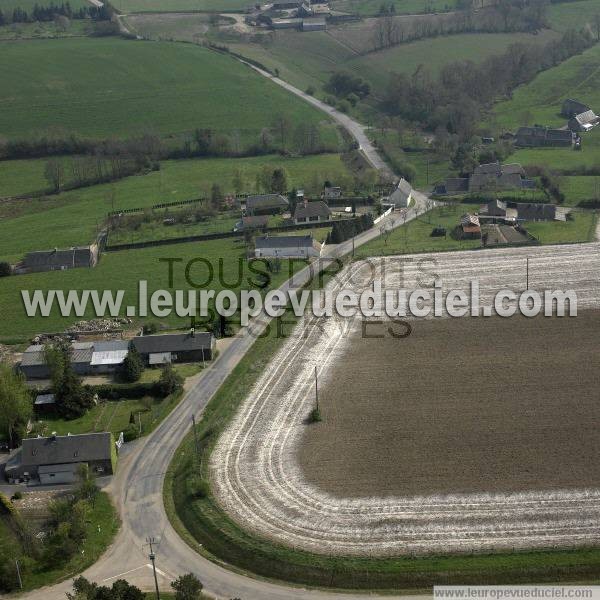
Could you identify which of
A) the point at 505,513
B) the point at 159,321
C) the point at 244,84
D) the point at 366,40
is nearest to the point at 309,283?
the point at 159,321

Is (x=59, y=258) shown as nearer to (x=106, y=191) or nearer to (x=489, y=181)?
(x=106, y=191)

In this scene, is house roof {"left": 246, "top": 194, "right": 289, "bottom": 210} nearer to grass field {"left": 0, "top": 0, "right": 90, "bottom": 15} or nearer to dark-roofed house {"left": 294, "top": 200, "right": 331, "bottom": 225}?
dark-roofed house {"left": 294, "top": 200, "right": 331, "bottom": 225}

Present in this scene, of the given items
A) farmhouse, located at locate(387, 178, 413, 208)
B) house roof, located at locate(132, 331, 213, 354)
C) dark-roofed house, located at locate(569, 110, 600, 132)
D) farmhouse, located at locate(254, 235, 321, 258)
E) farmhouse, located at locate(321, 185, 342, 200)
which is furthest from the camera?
dark-roofed house, located at locate(569, 110, 600, 132)

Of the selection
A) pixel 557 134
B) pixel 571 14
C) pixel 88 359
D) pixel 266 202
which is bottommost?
pixel 88 359

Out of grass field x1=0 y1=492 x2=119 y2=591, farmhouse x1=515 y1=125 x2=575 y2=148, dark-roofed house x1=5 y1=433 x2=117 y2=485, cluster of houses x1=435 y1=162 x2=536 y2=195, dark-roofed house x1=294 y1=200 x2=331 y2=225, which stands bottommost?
grass field x1=0 y1=492 x2=119 y2=591

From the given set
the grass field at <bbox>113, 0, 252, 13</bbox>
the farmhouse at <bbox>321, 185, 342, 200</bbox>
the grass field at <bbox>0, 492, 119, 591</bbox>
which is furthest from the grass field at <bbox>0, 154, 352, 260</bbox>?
the grass field at <bbox>113, 0, 252, 13</bbox>

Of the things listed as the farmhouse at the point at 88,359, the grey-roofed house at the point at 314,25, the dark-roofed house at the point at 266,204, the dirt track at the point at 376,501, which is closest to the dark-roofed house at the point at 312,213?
the dark-roofed house at the point at 266,204

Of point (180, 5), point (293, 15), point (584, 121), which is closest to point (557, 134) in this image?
point (584, 121)

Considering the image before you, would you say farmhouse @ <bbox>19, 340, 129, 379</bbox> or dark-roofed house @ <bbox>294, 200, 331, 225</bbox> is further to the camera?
dark-roofed house @ <bbox>294, 200, 331, 225</bbox>
